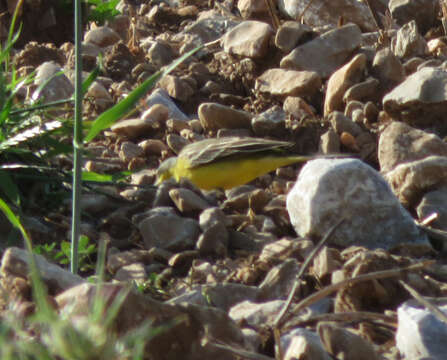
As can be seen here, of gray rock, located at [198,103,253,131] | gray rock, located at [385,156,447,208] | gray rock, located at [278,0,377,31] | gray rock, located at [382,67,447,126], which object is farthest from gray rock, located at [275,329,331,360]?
gray rock, located at [278,0,377,31]

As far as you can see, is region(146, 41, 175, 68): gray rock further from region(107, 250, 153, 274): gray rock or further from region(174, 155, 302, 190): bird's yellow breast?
region(107, 250, 153, 274): gray rock

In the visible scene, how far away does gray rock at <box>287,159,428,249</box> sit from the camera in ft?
11.4

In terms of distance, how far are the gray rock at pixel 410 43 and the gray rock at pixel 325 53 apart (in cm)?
21

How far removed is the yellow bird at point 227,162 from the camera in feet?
14.0

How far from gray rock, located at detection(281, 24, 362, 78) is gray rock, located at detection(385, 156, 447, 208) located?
1317mm

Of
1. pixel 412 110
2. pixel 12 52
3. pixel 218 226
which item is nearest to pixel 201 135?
pixel 412 110

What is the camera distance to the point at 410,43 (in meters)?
5.03

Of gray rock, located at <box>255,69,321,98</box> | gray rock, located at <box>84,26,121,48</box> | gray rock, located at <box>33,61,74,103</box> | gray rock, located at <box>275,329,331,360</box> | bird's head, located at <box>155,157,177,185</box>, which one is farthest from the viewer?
gray rock, located at <box>84,26,121,48</box>

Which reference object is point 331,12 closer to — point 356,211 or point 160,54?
point 160,54

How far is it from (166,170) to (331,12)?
2.11 m

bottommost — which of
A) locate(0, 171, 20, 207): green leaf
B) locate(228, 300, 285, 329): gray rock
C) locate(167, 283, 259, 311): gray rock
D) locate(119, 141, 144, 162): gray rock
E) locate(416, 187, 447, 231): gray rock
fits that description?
locate(416, 187, 447, 231): gray rock

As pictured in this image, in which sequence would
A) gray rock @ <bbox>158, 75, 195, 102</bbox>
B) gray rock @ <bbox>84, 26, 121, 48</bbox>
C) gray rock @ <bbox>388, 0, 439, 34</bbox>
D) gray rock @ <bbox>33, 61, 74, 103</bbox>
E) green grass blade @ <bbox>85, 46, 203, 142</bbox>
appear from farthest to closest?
1. gray rock @ <bbox>84, 26, 121, 48</bbox>
2. gray rock @ <bbox>388, 0, 439, 34</bbox>
3. gray rock @ <bbox>158, 75, 195, 102</bbox>
4. gray rock @ <bbox>33, 61, 74, 103</bbox>
5. green grass blade @ <bbox>85, 46, 203, 142</bbox>

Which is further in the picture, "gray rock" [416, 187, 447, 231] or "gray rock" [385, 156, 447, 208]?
"gray rock" [385, 156, 447, 208]

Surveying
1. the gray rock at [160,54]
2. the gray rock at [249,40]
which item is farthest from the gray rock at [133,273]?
the gray rock at [160,54]
